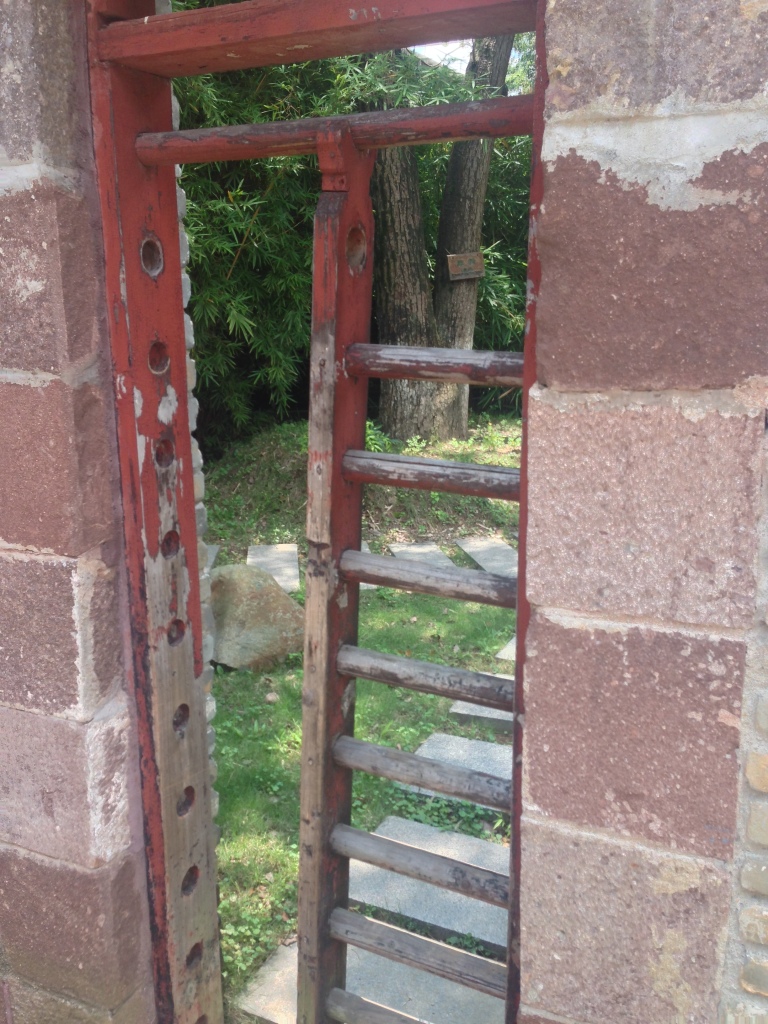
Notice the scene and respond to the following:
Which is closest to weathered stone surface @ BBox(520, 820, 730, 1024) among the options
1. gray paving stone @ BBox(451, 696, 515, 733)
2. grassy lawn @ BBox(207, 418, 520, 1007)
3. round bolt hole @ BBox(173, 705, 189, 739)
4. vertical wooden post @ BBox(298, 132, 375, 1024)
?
vertical wooden post @ BBox(298, 132, 375, 1024)

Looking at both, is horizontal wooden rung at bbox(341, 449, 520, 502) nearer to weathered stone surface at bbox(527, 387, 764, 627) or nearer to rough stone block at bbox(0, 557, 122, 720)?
weathered stone surface at bbox(527, 387, 764, 627)

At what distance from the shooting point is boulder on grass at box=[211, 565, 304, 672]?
4.71 m

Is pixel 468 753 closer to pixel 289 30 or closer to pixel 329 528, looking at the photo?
pixel 329 528

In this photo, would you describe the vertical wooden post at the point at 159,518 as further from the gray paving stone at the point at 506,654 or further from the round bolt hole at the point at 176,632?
the gray paving stone at the point at 506,654

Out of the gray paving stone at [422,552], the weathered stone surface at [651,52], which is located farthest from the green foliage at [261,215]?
the weathered stone surface at [651,52]

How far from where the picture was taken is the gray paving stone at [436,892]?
2977 mm

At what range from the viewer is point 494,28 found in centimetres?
154

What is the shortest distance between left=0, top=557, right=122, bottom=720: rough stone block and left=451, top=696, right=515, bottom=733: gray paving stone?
2486mm

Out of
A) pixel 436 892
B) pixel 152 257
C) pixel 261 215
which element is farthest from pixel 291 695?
pixel 261 215

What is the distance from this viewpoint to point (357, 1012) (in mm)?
2234

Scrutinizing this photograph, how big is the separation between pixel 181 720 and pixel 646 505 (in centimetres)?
128

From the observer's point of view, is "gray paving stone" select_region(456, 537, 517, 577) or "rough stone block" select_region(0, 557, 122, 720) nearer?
"rough stone block" select_region(0, 557, 122, 720)

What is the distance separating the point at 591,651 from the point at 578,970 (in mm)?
591

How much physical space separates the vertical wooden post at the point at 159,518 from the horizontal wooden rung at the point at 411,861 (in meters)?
0.38
